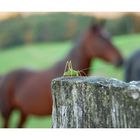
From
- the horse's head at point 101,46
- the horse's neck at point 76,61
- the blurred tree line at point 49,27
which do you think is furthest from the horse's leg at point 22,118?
the horse's head at point 101,46

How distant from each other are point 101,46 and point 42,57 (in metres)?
0.42

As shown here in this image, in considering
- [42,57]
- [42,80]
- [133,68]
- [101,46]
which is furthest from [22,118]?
[133,68]

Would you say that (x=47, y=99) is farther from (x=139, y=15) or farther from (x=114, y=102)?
(x=114, y=102)

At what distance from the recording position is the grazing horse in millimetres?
3508

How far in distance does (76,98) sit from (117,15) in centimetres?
289

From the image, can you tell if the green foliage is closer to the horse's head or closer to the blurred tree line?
the blurred tree line

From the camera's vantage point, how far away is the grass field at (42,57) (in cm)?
405

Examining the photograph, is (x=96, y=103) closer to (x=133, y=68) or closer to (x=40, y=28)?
(x=133, y=68)

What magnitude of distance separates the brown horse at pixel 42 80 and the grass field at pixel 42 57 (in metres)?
0.06

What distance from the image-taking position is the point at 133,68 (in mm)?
3559

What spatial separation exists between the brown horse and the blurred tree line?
11 cm

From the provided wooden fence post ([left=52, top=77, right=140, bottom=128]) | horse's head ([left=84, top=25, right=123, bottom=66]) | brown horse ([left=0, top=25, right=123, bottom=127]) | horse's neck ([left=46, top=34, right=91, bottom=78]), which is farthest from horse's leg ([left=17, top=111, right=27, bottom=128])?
wooden fence post ([left=52, top=77, right=140, bottom=128])

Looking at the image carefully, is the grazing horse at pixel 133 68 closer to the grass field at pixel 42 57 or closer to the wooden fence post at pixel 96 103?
the grass field at pixel 42 57
